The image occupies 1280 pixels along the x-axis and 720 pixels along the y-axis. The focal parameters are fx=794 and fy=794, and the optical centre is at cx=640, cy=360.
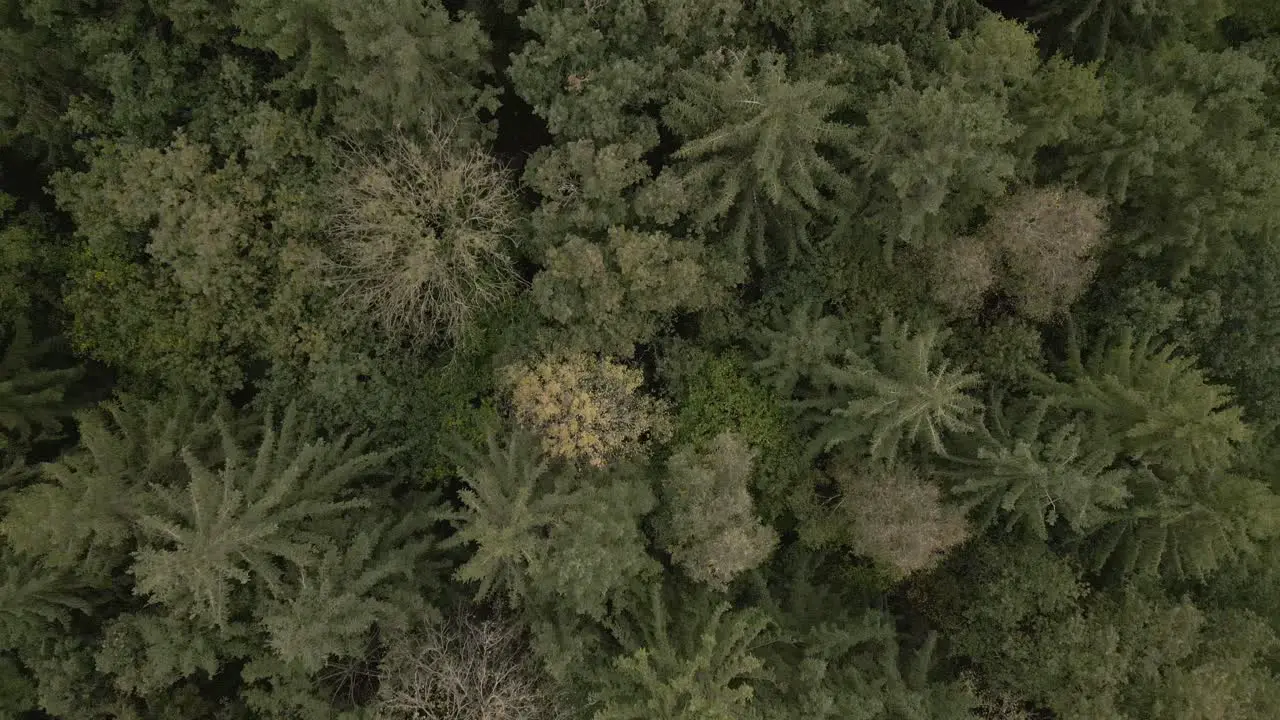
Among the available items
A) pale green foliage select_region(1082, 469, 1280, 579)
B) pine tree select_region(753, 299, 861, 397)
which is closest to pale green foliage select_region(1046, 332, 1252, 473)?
pale green foliage select_region(1082, 469, 1280, 579)

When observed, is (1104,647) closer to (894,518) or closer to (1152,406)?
(894,518)

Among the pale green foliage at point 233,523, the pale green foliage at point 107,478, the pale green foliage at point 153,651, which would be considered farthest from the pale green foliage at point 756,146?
the pale green foliage at point 153,651

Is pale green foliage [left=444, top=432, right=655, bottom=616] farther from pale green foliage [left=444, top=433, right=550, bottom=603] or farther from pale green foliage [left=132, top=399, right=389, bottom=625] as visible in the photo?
pale green foliage [left=132, top=399, right=389, bottom=625]

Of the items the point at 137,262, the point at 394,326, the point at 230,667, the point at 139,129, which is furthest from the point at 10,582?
the point at 139,129

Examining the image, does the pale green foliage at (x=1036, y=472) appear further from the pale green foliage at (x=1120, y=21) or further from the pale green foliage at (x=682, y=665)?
the pale green foliage at (x=1120, y=21)

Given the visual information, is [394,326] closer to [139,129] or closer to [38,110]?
[139,129]

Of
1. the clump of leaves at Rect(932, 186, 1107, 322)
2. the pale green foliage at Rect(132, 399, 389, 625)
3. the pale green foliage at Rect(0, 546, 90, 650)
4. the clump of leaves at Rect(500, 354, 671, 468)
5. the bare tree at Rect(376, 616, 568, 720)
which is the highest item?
the clump of leaves at Rect(932, 186, 1107, 322)
